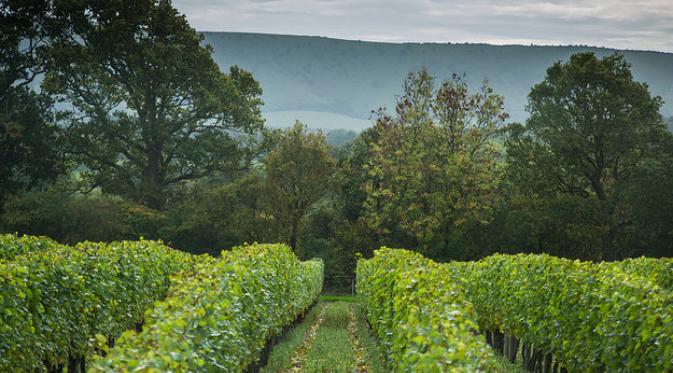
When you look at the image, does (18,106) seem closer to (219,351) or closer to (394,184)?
(394,184)

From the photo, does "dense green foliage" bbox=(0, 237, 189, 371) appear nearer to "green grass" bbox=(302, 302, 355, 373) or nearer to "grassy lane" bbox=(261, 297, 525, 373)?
"grassy lane" bbox=(261, 297, 525, 373)

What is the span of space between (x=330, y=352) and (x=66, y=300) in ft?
21.6

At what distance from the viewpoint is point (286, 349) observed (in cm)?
1895

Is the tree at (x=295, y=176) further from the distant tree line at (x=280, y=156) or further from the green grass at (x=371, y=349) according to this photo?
the green grass at (x=371, y=349)

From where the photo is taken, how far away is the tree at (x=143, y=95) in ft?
179

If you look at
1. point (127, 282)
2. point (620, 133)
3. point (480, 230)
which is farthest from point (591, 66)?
point (127, 282)

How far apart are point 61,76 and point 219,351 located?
5030 cm

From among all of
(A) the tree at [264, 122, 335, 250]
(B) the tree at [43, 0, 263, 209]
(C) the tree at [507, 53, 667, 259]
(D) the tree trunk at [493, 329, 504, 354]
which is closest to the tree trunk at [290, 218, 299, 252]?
(A) the tree at [264, 122, 335, 250]

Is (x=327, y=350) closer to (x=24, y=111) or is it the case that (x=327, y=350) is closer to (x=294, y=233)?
(x=294, y=233)

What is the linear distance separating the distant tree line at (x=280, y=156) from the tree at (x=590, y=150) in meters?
0.13

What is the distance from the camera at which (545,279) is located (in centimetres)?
1623

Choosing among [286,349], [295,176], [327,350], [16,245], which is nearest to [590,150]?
[295,176]

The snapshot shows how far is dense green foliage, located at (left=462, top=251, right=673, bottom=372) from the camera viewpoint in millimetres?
10953

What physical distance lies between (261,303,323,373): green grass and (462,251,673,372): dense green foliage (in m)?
5.36
